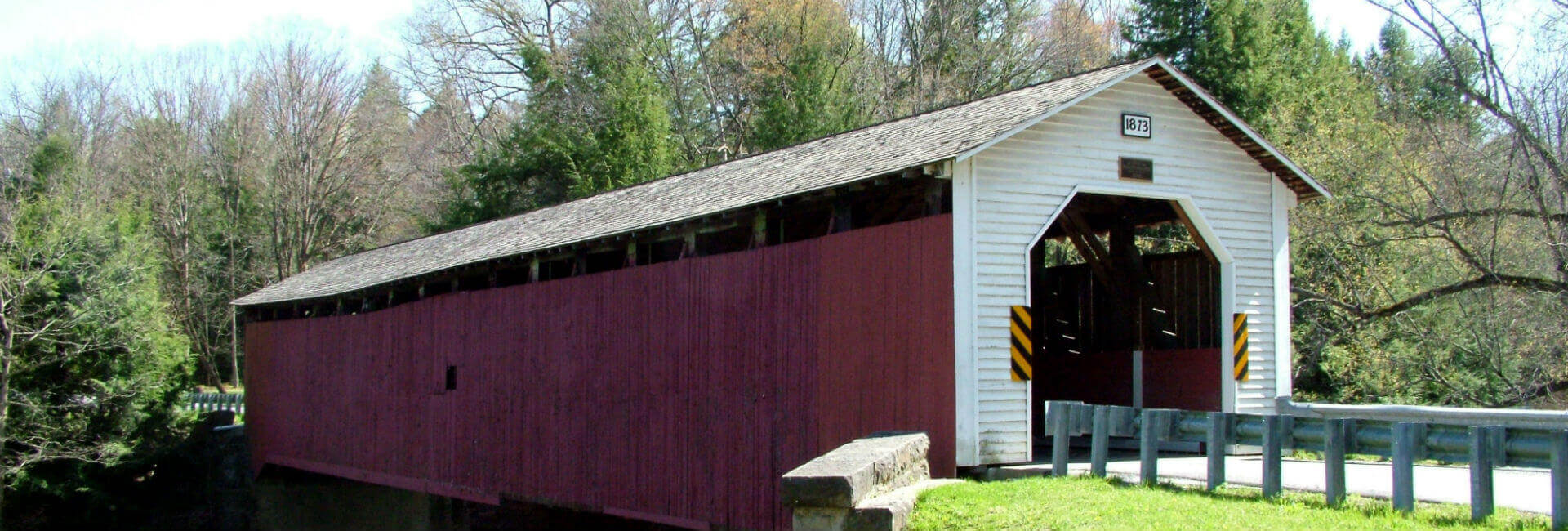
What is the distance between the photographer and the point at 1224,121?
431 inches

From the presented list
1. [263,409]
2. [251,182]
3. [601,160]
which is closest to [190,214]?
[251,182]

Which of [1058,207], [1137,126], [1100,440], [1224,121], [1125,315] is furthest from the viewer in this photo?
[1125,315]

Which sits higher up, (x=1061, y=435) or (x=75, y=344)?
(x=75, y=344)

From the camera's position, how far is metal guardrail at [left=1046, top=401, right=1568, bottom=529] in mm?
6746

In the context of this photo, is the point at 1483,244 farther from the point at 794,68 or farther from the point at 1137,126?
the point at 794,68

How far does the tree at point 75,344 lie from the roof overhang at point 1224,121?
18610mm

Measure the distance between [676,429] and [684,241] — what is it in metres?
1.79

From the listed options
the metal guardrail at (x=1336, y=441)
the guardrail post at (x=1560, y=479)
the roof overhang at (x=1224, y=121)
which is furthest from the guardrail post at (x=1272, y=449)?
the roof overhang at (x=1224, y=121)

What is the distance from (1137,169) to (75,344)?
1870 cm

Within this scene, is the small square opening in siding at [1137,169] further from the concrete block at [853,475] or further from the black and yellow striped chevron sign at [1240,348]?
the concrete block at [853,475]

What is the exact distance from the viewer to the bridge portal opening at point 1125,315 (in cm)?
1212

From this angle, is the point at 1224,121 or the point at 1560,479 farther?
the point at 1224,121

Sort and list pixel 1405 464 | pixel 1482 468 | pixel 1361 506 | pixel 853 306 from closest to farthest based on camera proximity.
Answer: pixel 1482 468 → pixel 1405 464 → pixel 1361 506 → pixel 853 306

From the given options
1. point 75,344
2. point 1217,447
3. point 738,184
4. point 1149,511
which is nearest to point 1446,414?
point 1217,447
